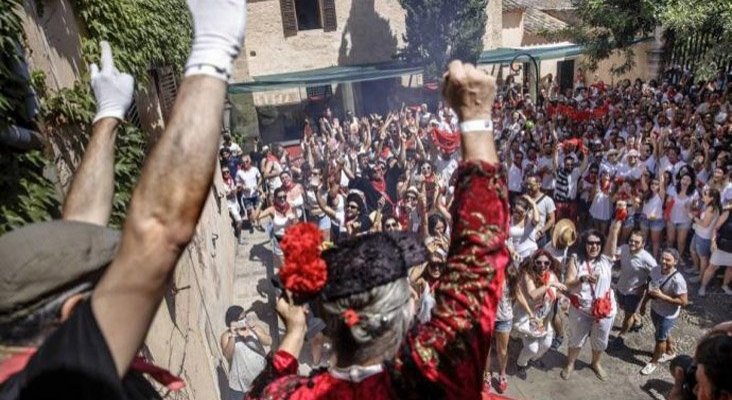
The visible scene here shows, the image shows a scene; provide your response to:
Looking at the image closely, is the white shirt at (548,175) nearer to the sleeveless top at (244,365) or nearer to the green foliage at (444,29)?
the sleeveless top at (244,365)

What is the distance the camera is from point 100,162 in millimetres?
1765

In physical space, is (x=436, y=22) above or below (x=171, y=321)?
above

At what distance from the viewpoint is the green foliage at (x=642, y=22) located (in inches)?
381

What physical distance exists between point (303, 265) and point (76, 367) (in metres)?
0.71

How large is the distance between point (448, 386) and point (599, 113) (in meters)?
13.1

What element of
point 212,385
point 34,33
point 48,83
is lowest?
point 212,385

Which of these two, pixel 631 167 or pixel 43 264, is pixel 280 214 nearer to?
pixel 631 167

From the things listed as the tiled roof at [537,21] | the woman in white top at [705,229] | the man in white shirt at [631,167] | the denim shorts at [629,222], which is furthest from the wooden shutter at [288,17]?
the woman in white top at [705,229]

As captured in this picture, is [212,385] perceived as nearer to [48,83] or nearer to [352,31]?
[48,83]

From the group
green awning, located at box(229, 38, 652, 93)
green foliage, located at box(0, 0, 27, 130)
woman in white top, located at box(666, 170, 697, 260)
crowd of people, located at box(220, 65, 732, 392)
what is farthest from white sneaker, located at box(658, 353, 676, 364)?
green awning, located at box(229, 38, 652, 93)

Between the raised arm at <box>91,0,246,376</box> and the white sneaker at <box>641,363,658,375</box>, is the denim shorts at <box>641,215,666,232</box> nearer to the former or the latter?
the white sneaker at <box>641,363,658,375</box>

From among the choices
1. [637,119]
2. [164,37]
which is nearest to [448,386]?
[164,37]

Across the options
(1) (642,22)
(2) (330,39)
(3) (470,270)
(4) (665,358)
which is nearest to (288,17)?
(2) (330,39)

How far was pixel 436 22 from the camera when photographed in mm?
18688
